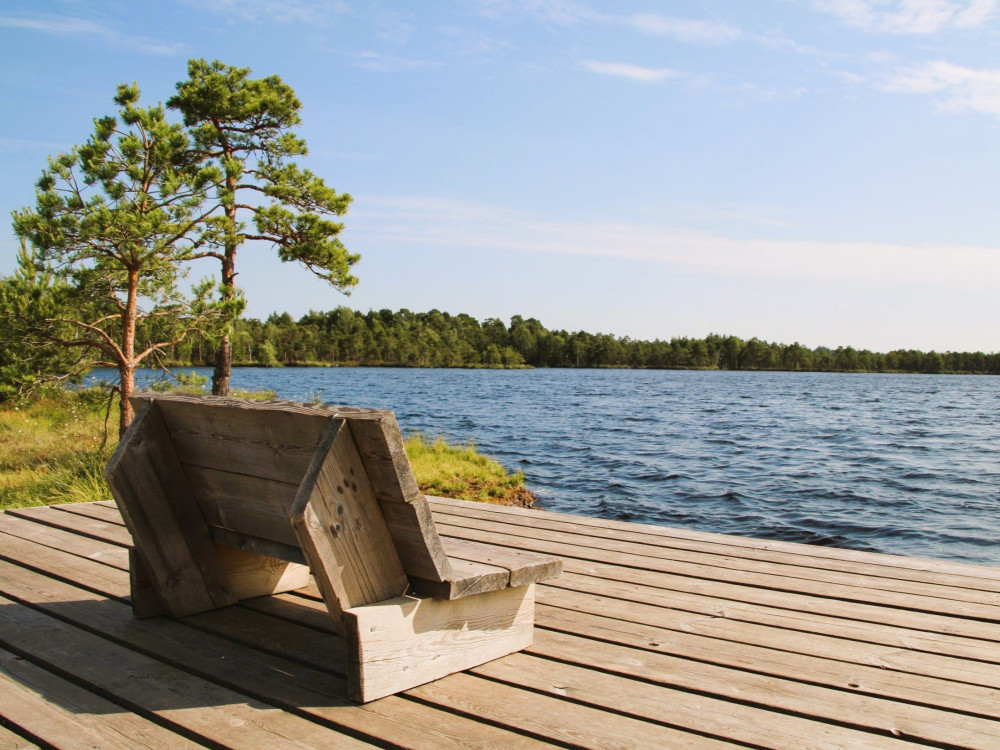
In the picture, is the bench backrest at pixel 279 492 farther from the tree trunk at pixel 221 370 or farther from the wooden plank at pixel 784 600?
the tree trunk at pixel 221 370

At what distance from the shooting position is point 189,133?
1366 centimetres

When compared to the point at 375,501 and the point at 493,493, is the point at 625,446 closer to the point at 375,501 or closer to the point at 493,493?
the point at 493,493

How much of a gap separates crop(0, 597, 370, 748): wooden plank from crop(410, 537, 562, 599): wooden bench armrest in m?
0.50

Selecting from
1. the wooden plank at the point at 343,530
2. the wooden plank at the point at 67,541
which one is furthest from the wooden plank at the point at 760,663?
the wooden plank at the point at 67,541

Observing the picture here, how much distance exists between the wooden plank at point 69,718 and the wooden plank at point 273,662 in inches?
7.4

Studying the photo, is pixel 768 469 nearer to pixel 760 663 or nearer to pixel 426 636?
pixel 760 663

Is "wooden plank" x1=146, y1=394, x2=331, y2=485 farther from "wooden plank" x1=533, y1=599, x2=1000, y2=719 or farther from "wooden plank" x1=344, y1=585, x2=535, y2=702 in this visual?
"wooden plank" x1=533, y1=599, x2=1000, y2=719

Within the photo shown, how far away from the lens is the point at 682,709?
227 cm

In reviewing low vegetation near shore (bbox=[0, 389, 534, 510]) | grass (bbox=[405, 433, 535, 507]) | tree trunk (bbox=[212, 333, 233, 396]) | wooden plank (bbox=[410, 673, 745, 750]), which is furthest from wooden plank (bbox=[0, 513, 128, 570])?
tree trunk (bbox=[212, 333, 233, 396])

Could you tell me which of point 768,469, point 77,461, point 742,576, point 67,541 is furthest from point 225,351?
point 742,576

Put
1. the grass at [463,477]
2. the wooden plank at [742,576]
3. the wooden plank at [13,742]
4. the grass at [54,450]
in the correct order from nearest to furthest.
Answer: the wooden plank at [13,742], the wooden plank at [742,576], the grass at [54,450], the grass at [463,477]

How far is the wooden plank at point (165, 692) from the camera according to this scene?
82.2 inches

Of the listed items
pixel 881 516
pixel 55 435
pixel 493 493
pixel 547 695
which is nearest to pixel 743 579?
pixel 547 695

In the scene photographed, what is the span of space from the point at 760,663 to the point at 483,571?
101 cm
